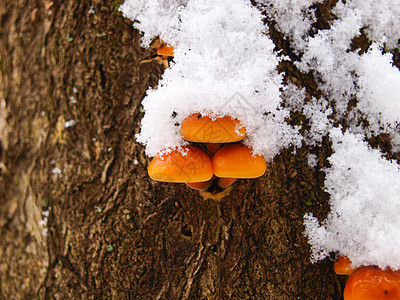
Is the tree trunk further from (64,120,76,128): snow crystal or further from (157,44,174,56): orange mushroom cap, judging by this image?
(157,44,174,56): orange mushroom cap

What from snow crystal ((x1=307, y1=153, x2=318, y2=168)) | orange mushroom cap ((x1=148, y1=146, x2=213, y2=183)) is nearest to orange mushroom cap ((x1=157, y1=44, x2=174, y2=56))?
orange mushroom cap ((x1=148, y1=146, x2=213, y2=183))

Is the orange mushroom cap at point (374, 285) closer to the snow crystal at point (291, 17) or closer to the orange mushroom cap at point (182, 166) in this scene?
the orange mushroom cap at point (182, 166)

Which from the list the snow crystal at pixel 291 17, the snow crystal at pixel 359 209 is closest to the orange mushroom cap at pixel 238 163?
the snow crystal at pixel 359 209

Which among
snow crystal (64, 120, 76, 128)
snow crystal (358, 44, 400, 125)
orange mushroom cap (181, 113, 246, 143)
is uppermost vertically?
snow crystal (358, 44, 400, 125)

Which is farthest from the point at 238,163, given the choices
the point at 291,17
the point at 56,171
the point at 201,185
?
the point at 56,171

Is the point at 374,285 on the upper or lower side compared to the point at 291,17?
lower

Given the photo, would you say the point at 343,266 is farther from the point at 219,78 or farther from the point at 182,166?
the point at 219,78

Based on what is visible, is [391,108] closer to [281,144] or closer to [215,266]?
[281,144]
